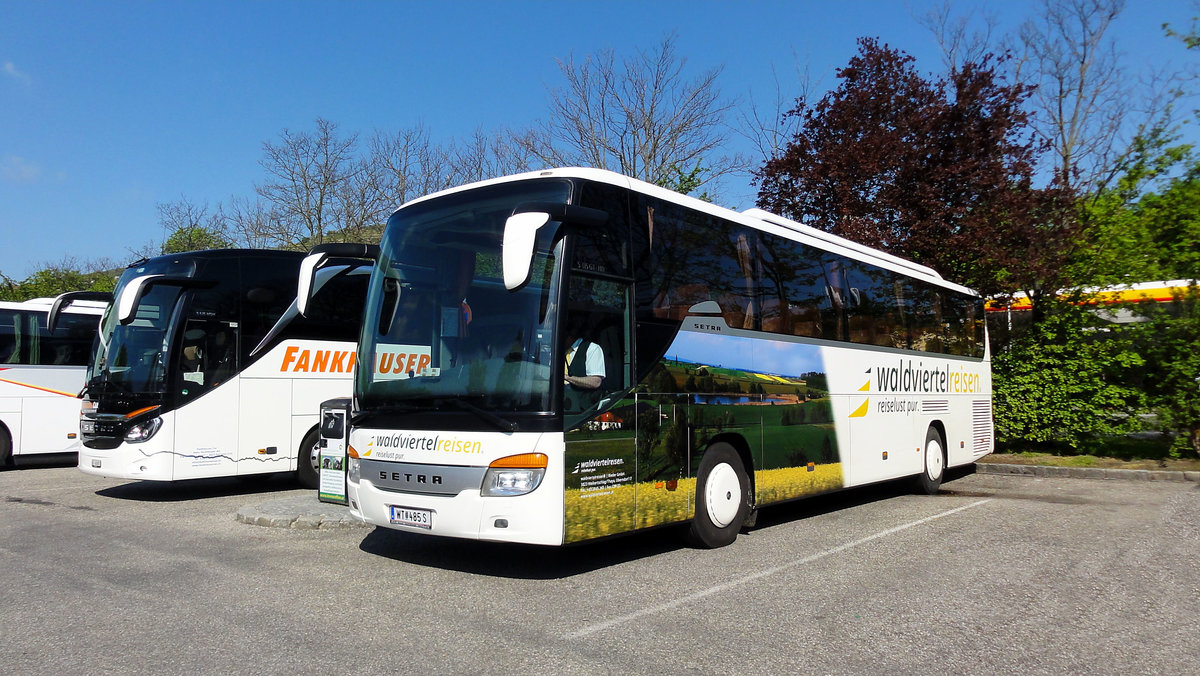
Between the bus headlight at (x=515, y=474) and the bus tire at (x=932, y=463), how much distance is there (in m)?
8.32

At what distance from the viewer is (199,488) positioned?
1384 centimetres

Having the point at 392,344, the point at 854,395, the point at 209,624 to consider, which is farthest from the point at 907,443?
the point at 209,624

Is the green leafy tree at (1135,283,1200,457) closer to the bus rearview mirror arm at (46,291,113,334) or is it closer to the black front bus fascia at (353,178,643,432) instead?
the black front bus fascia at (353,178,643,432)

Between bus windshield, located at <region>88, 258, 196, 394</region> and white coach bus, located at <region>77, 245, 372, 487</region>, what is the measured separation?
1 cm

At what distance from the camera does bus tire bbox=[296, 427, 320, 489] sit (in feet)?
42.2

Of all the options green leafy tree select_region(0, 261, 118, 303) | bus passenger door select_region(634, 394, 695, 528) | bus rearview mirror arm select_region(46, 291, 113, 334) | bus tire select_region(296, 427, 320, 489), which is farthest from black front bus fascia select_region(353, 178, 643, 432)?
green leafy tree select_region(0, 261, 118, 303)

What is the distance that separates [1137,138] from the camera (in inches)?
715

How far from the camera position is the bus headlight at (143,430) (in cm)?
1140

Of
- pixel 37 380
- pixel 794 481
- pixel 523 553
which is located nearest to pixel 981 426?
pixel 794 481

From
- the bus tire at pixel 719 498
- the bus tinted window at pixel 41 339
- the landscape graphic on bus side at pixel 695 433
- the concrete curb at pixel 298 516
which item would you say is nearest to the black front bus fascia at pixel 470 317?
the landscape graphic on bus side at pixel 695 433

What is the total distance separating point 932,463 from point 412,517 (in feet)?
29.9

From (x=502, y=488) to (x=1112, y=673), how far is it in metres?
4.06

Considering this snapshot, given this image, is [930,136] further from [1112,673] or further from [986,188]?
[1112,673]

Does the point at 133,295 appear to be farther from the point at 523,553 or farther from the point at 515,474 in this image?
the point at 515,474
